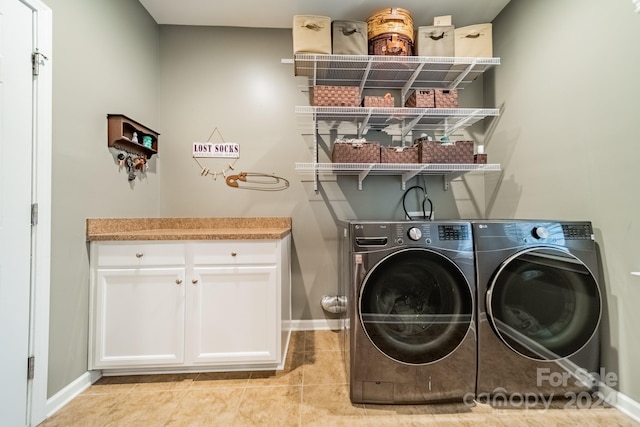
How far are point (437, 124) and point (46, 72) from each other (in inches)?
98.5

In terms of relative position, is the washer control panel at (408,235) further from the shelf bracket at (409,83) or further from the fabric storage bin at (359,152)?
the shelf bracket at (409,83)

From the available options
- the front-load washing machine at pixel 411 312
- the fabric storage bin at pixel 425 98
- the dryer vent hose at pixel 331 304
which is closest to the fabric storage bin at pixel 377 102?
the fabric storage bin at pixel 425 98

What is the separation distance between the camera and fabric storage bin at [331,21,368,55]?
166 cm

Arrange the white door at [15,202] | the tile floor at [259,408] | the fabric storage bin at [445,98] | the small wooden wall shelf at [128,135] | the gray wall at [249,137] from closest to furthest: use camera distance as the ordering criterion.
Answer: the white door at [15,202] < the tile floor at [259,408] < the small wooden wall shelf at [128,135] < the fabric storage bin at [445,98] < the gray wall at [249,137]

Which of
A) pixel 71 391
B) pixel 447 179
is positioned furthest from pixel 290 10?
pixel 71 391

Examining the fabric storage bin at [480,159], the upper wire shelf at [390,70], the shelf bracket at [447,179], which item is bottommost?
the shelf bracket at [447,179]

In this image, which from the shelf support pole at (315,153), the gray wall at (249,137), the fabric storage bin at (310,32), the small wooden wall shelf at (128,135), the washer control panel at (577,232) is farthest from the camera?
the gray wall at (249,137)

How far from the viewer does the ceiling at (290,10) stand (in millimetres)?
1802

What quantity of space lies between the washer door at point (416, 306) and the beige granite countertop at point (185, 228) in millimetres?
652

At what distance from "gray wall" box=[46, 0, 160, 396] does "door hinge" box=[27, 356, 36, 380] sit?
8 centimetres

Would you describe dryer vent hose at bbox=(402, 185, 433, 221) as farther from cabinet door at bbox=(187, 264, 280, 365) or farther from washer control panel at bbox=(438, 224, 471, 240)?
cabinet door at bbox=(187, 264, 280, 365)

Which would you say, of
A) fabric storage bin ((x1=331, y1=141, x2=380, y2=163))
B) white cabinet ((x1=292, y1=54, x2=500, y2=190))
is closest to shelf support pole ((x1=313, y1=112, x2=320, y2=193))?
white cabinet ((x1=292, y1=54, x2=500, y2=190))

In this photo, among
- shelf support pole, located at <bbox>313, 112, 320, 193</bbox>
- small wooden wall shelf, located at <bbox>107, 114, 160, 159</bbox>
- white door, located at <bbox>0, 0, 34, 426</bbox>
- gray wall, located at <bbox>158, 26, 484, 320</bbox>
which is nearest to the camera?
white door, located at <bbox>0, 0, 34, 426</bbox>

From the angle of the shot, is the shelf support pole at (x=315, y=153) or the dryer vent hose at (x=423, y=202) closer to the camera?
the shelf support pole at (x=315, y=153)
